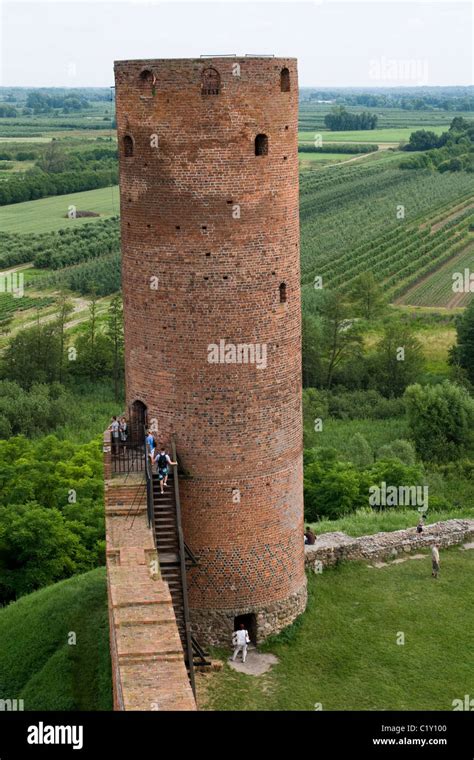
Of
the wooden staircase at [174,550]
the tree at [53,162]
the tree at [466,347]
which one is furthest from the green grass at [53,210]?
the wooden staircase at [174,550]

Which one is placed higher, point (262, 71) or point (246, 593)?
point (262, 71)

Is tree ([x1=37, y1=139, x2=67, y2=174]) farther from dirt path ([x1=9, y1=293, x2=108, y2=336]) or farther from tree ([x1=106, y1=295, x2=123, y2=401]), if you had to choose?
tree ([x1=106, y1=295, x2=123, y2=401])

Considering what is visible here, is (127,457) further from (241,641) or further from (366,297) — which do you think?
(366,297)

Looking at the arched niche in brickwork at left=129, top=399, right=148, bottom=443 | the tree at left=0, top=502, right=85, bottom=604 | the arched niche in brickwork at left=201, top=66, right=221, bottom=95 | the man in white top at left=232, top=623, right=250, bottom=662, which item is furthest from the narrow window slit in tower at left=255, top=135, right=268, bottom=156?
the tree at left=0, top=502, right=85, bottom=604

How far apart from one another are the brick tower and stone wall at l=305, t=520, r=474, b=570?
3491 millimetres

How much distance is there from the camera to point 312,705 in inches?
736

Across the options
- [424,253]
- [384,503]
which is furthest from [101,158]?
[384,503]

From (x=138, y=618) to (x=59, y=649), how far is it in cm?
627

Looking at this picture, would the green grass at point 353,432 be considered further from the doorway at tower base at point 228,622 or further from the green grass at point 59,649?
the doorway at tower base at point 228,622

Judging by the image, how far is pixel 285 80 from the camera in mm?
19297

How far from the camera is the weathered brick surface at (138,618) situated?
1473 cm

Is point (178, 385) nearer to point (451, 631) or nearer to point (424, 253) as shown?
point (451, 631)

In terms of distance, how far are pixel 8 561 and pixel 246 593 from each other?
446 inches
